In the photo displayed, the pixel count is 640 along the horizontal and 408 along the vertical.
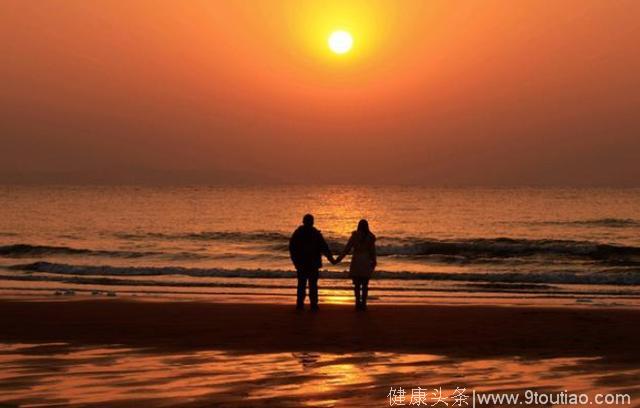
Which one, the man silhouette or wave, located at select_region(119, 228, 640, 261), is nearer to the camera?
the man silhouette

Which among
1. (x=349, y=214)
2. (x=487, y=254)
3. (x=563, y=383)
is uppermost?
(x=349, y=214)

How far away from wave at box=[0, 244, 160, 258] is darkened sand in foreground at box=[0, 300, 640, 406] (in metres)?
25.7

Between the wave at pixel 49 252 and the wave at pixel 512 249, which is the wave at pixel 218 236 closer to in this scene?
the wave at pixel 49 252

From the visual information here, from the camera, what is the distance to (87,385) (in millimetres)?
9484

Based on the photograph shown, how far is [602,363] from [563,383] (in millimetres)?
1864

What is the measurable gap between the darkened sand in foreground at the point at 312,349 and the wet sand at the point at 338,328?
20mm

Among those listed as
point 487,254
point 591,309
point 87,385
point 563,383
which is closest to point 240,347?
point 87,385

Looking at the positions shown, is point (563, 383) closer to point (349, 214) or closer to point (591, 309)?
point (591, 309)

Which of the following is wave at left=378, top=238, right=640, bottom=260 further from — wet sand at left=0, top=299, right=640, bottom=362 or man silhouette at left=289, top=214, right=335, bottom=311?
man silhouette at left=289, top=214, right=335, bottom=311

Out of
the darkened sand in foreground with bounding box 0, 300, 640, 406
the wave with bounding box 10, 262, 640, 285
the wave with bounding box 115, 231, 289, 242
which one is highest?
the wave with bounding box 115, 231, 289, 242

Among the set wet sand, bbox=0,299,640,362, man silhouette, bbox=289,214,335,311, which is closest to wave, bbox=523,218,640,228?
wet sand, bbox=0,299,640,362

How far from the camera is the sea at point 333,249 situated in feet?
82.0

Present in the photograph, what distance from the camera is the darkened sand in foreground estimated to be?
930cm

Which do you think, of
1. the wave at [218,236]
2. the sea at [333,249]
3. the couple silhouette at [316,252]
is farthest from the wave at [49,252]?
the couple silhouette at [316,252]
